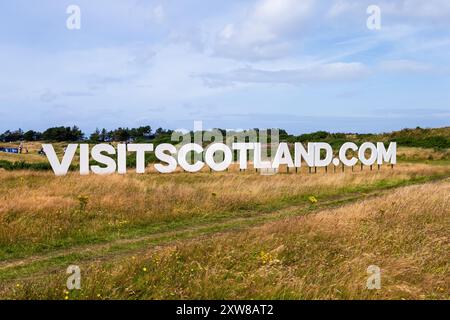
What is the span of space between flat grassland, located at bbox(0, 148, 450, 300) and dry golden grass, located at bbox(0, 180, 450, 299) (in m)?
0.02

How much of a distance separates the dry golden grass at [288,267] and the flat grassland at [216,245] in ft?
0.07

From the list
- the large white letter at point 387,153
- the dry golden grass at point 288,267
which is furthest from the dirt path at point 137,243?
the large white letter at point 387,153

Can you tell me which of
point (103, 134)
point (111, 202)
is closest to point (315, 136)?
point (103, 134)

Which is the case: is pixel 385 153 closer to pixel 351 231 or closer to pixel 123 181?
pixel 123 181

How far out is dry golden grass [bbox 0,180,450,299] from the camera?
21.2ft

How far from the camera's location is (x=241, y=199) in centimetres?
1667

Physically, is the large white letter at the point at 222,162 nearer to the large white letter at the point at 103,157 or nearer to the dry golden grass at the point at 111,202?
the dry golden grass at the point at 111,202

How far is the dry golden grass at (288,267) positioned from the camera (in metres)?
6.46

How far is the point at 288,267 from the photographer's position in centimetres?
753

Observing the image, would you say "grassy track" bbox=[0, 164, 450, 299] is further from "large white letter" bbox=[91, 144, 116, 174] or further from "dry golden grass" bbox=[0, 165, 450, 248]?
"large white letter" bbox=[91, 144, 116, 174]

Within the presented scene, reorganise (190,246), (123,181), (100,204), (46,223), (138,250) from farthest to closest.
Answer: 1. (123,181)
2. (100,204)
3. (46,223)
4. (138,250)
5. (190,246)

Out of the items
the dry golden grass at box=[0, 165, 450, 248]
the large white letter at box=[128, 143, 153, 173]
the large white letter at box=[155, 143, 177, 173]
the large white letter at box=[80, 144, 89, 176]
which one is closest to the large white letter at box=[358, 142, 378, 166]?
the dry golden grass at box=[0, 165, 450, 248]
